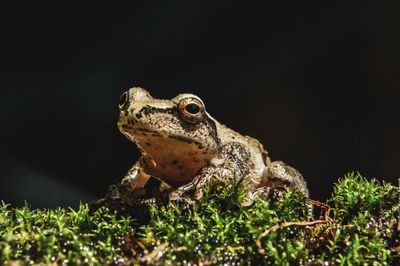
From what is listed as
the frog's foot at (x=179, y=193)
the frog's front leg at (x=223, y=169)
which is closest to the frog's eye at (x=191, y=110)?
the frog's front leg at (x=223, y=169)

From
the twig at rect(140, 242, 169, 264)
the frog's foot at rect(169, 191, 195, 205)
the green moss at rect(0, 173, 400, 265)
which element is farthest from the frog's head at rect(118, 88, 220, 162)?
the twig at rect(140, 242, 169, 264)

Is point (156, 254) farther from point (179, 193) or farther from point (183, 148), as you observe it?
point (183, 148)

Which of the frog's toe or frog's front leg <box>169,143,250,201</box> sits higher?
frog's front leg <box>169,143,250,201</box>

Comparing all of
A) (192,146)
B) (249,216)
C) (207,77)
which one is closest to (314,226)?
(249,216)

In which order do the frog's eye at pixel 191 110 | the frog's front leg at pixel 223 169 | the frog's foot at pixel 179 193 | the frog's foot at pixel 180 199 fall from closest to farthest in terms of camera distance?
1. the frog's foot at pixel 180 199
2. the frog's foot at pixel 179 193
3. the frog's front leg at pixel 223 169
4. the frog's eye at pixel 191 110

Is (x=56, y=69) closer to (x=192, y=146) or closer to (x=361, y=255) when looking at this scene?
(x=192, y=146)

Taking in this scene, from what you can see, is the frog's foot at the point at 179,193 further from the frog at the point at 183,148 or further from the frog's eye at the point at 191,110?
the frog's eye at the point at 191,110

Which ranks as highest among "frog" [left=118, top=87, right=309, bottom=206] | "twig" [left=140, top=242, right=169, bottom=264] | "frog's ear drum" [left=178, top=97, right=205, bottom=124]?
"frog's ear drum" [left=178, top=97, right=205, bottom=124]

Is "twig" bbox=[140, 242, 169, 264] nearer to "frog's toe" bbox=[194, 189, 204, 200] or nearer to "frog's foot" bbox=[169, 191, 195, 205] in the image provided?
"frog's foot" bbox=[169, 191, 195, 205]
